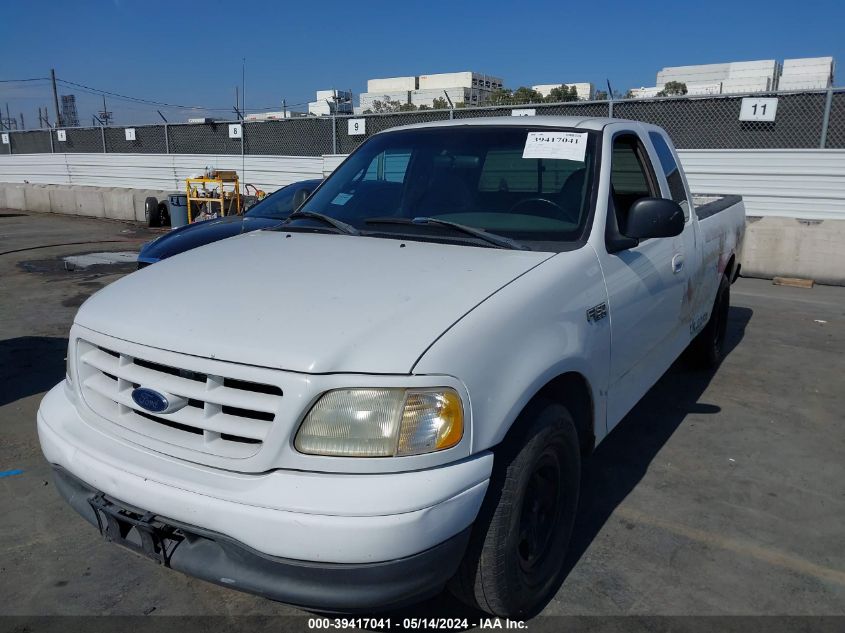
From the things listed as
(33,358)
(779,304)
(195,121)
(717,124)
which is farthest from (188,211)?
(779,304)

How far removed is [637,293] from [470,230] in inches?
34.5

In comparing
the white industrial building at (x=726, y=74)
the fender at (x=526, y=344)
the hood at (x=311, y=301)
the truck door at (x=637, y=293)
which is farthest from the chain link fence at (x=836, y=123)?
the white industrial building at (x=726, y=74)

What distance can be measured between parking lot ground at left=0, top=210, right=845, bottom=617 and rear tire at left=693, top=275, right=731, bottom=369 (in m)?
0.17

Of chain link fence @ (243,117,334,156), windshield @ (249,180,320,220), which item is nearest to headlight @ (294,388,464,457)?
windshield @ (249,180,320,220)

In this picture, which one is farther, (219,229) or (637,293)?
(219,229)

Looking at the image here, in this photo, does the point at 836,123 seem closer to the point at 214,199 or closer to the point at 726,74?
the point at 214,199

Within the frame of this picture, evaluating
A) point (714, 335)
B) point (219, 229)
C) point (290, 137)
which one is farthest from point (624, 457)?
point (290, 137)

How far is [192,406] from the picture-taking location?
2.13m

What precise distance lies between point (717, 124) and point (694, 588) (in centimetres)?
1069

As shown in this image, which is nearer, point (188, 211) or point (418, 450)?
point (418, 450)

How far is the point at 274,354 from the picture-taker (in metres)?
2.00

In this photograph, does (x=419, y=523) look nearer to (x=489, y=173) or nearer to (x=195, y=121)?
(x=489, y=173)

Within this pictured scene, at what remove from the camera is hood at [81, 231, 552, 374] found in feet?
6.64

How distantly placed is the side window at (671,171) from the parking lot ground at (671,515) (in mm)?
1351
